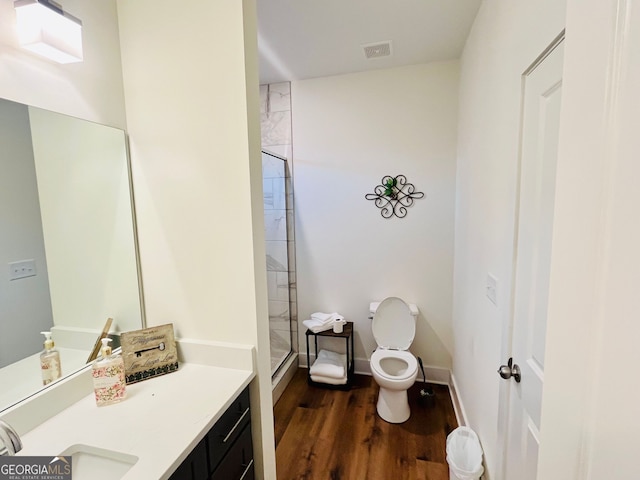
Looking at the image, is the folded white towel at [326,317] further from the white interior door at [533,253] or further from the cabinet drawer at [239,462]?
the white interior door at [533,253]

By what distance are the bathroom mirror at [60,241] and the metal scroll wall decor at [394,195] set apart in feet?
6.52

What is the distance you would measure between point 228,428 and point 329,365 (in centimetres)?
171

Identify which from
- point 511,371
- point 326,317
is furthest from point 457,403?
point 511,371

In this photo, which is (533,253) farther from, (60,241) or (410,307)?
(60,241)

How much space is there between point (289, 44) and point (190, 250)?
1774 mm

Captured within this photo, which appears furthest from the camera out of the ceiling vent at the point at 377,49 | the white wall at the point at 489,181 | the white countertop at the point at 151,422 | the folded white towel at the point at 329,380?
the folded white towel at the point at 329,380

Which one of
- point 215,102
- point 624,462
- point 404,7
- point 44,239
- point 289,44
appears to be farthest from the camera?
point 289,44

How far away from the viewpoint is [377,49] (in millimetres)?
2350

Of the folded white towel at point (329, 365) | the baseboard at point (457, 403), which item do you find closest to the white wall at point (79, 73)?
the folded white towel at point (329, 365)

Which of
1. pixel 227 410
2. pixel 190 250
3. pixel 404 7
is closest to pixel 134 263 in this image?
pixel 190 250

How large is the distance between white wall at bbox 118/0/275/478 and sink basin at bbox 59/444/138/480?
526mm

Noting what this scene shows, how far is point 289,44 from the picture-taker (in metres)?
2.26

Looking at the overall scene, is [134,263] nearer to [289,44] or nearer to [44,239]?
[44,239]

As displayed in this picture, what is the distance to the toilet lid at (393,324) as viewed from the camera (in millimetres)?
2619
